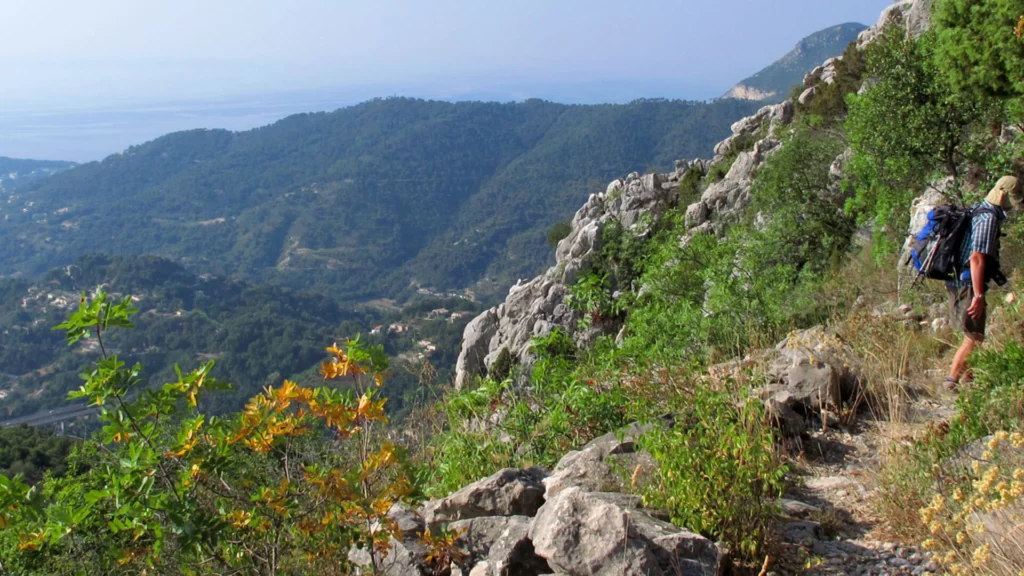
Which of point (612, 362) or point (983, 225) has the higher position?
point (983, 225)

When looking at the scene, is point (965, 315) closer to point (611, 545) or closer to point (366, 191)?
point (611, 545)

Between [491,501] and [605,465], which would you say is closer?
[491,501]

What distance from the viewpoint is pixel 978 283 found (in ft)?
14.5

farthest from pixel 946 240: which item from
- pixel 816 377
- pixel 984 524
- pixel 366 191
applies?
pixel 366 191

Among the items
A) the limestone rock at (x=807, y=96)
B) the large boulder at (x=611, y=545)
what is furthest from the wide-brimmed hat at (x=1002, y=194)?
the limestone rock at (x=807, y=96)

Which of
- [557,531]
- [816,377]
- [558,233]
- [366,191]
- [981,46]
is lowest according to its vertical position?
[366,191]

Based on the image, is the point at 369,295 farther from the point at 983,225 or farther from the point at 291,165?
the point at 983,225

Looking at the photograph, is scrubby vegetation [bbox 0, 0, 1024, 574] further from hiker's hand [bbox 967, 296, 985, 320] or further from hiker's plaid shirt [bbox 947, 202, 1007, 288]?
hiker's plaid shirt [bbox 947, 202, 1007, 288]

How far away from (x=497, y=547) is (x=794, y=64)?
136m

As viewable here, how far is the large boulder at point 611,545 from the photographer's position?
93.7 inches

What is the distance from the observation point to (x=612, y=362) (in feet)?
15.9

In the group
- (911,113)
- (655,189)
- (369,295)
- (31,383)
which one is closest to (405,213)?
(369,295)

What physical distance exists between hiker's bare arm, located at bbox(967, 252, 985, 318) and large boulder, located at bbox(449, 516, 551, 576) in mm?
3288

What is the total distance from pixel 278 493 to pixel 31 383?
79049 millimetres
